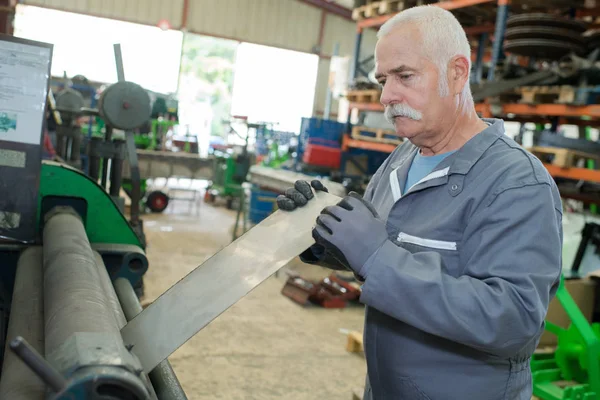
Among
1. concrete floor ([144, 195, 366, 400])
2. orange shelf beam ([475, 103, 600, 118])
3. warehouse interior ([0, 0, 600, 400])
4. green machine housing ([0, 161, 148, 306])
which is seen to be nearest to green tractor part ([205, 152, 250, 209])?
warehouse interior ([0, 0, 600, 400])

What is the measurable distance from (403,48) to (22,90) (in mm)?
1147

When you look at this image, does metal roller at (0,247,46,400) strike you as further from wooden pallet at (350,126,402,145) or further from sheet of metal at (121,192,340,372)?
wooden pallet at (350,126,402,145)

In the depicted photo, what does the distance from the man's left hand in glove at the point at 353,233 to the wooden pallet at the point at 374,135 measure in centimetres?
440

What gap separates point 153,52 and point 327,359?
9.82 metres

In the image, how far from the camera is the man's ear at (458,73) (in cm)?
125

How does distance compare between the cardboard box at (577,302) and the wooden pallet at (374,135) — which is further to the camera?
the wooden pallet at (374,135)

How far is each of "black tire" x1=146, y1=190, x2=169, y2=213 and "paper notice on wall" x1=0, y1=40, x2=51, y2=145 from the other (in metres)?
5.74

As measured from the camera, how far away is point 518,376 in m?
1.27

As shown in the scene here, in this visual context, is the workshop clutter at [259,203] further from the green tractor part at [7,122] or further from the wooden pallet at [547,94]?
the green tractor part at [7,122]

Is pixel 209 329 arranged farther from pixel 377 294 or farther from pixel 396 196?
pixel 377 294

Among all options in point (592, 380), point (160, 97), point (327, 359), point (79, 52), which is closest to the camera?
point (592, 380)

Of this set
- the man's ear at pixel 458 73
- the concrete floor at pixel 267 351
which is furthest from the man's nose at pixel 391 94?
the concrete floor at pixel 267 351

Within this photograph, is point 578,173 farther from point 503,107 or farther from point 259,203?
point 259,203

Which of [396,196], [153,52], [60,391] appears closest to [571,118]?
[396,196]
